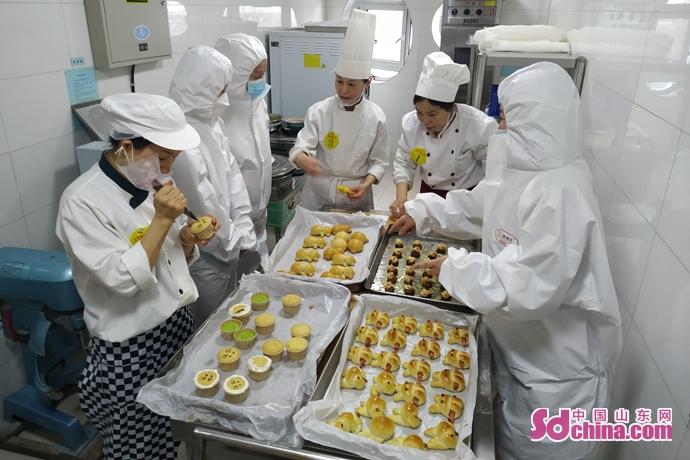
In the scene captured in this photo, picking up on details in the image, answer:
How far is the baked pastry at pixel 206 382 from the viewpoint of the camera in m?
1.42

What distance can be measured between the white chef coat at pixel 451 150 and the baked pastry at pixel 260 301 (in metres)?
1.32

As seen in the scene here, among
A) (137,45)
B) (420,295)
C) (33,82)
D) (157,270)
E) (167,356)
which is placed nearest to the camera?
(157,270)

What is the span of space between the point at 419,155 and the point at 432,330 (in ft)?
4.41

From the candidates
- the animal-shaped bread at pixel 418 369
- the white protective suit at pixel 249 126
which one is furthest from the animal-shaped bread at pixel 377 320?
the white protective suit at pixel 249 126

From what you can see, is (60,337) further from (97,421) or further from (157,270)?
(157,270)

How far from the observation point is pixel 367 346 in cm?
172

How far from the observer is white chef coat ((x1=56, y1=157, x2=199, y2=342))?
56.7 inches

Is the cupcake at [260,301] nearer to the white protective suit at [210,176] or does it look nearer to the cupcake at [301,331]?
the cupcake at [301,331]

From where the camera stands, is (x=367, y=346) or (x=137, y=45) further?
(x=137, y=45)

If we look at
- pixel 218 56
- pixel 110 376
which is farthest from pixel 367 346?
pixel 218 56

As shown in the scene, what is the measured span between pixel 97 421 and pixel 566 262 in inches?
71.6

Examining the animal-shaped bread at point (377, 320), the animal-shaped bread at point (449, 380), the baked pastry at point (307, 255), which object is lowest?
the animal-shaped bread at point (449, 380)

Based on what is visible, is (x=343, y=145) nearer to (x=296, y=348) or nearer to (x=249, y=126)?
(x=249, y=126)

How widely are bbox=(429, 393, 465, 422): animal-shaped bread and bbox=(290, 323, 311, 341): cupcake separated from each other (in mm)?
499
